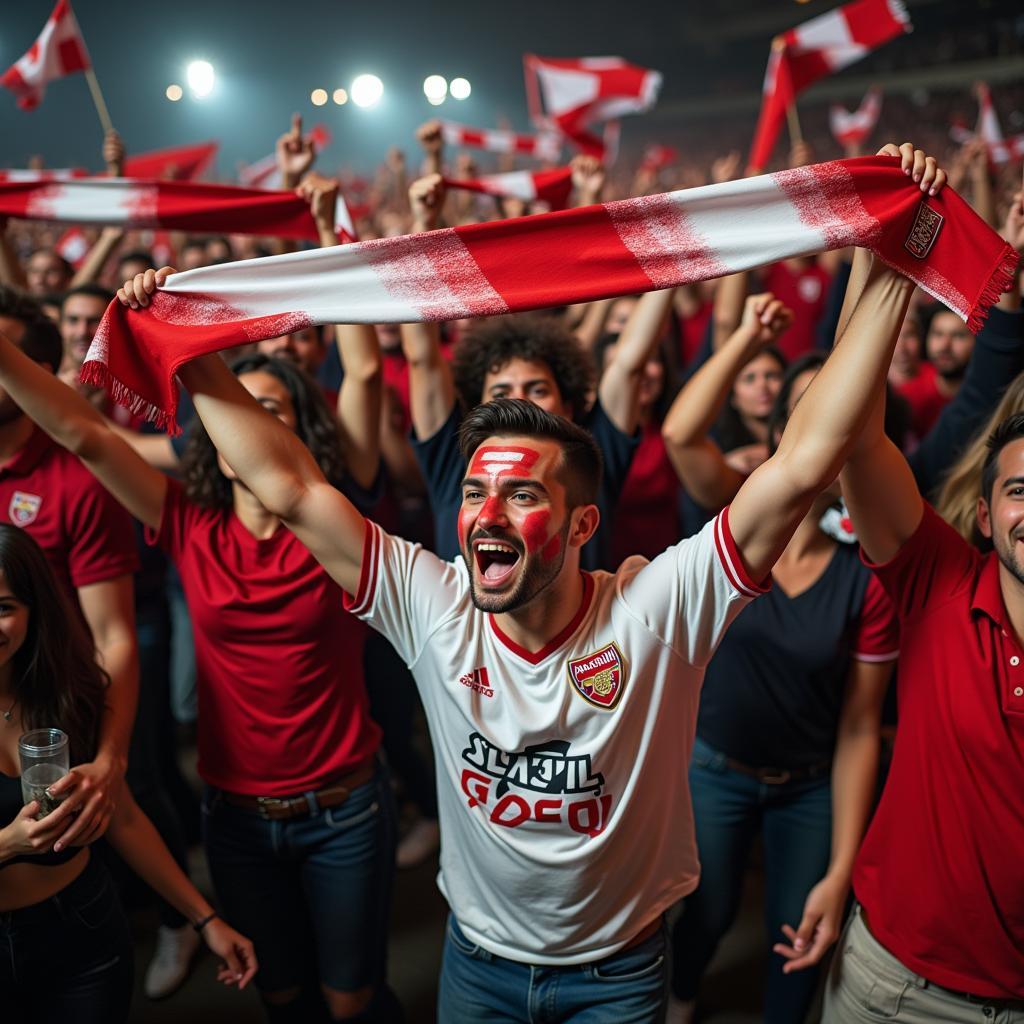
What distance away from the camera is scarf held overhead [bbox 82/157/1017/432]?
1722mm

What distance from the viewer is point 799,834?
8.23 ft

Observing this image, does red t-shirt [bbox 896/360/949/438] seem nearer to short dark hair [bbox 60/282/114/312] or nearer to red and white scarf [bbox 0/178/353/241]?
red and white scarf [bbox 0/178/353/241]

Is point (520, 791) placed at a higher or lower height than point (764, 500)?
lower

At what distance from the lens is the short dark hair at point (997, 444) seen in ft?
6.06

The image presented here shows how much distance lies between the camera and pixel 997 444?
6.29 ft

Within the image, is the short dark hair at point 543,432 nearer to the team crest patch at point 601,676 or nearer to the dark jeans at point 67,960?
the team crest patch at point 601,676

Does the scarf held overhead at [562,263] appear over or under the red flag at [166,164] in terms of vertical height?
over

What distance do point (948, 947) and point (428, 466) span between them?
1.70 meters

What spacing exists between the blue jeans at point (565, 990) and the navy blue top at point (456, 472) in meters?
1.08

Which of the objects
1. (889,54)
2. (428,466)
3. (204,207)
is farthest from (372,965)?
(889,54)

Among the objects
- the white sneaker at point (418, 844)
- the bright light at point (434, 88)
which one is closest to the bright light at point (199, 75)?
the bright light at point (434, 88)

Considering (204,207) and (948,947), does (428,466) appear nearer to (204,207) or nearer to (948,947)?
(204,207)

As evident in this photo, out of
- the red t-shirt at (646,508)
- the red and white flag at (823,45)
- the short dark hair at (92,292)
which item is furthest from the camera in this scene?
the red and white flag at (823,45)

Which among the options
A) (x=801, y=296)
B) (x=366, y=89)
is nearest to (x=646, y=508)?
(x=801, y=296)
